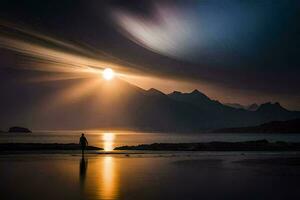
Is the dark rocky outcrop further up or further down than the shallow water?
further up

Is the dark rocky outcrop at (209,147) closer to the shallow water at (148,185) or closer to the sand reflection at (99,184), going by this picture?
the shallow water at (148,185)

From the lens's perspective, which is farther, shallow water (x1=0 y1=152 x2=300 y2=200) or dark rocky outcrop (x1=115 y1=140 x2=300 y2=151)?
dark rocky outcrop (x1=115 y1=140 x2=300 y2=151)

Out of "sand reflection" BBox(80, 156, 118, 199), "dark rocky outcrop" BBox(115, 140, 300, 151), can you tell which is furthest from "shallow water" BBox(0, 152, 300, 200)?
"dark rocky outcrop" BBox(115, 140, 300, 151)

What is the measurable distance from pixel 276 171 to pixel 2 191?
1755 centimetres

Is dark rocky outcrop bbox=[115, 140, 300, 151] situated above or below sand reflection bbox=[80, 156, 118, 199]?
above

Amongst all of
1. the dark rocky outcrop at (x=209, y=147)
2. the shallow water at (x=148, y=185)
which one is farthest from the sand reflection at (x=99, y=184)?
the dark rocky outcrop at (x=209, y=147)

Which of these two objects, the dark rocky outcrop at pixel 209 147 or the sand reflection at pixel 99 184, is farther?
the dark rocky outcrop at pixel 209 147

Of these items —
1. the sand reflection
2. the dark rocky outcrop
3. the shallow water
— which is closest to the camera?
the sand reflection

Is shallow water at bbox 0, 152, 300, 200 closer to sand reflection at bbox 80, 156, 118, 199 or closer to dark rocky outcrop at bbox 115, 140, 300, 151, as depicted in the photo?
sand reflection at bbox 80, 156, 118, 199

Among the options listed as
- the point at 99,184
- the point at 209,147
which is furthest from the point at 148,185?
the point at 209,147

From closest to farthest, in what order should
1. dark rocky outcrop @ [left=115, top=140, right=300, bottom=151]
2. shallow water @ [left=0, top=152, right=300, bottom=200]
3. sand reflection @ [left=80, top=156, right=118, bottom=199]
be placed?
sand reflection @ [left=80, top=156, right=118, bottom=199] < shallow water @ [left=0, top=152, right=300, bottom=200] < dark rocky outcrop @ [left=115, top=140, right=300, bottom=151]

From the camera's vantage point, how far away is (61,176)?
23922mm

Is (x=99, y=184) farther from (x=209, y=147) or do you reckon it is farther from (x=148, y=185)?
(x=209, y=147)

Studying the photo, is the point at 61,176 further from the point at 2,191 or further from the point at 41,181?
the point at 2,191
